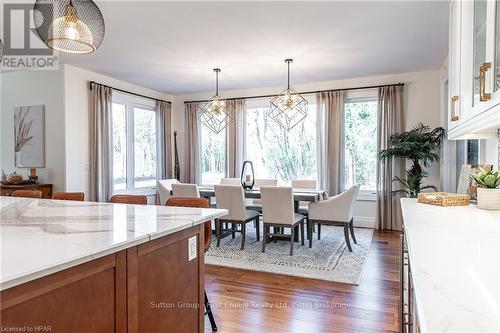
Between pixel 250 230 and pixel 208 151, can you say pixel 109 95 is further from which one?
pixel 250 230

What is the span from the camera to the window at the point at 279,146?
606 cm

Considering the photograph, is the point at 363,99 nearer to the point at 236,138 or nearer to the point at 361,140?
the point at 361,140

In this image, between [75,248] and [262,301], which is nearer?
[75,248]

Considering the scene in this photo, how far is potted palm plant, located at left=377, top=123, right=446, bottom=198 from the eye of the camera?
191 inches

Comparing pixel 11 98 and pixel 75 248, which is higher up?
pixel 11 98

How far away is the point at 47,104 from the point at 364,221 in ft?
18.5

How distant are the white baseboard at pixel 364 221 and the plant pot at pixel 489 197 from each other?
12.8 feet

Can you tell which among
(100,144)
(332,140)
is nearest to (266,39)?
(332,140)

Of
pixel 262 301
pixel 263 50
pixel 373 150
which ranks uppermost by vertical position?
pixel 263 50

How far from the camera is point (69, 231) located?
139cm

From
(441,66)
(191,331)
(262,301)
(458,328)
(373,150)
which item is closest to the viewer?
(458,328)

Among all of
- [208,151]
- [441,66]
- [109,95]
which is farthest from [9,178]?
[441,66]

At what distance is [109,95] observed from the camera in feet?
17.4

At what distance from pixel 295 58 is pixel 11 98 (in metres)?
4.69
